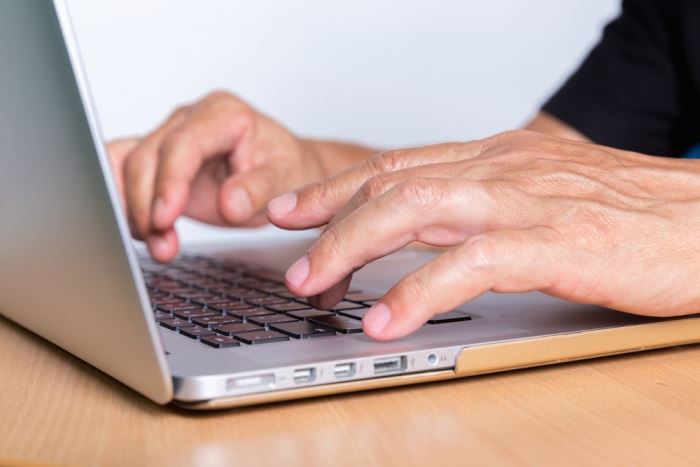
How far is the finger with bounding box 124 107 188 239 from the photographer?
A: 1175 mm

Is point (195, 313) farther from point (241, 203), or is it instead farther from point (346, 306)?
point (241, 203)

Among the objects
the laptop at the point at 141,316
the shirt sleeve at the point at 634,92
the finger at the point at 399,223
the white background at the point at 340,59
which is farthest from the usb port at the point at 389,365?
the white background at the point at 340,59

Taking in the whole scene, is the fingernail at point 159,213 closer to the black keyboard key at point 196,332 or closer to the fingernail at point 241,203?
the fingernail at point 241,203

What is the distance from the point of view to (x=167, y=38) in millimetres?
2572

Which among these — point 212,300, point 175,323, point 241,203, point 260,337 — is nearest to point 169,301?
point 212,300

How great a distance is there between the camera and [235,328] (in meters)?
0.67

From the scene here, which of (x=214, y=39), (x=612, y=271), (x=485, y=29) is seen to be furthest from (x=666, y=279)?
(x=485, y=29)

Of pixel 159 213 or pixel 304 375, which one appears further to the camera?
pixel 159 213

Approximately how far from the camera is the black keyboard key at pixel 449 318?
0.69m

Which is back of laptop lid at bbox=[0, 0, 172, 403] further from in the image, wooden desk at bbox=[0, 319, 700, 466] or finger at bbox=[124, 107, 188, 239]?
finger at bbox=[124, 107, 188, 239]

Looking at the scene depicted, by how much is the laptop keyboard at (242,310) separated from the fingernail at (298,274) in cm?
3

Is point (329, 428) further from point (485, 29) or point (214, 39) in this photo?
point (485, 29)

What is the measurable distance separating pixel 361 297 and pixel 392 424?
288mm

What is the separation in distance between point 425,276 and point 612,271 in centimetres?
15
